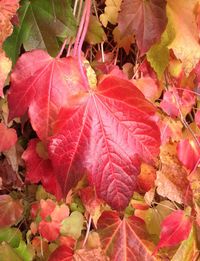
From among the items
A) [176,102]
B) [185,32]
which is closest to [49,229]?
[176,102]

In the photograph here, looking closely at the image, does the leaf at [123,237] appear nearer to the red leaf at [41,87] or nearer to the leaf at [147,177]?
the leaf at [147,177]

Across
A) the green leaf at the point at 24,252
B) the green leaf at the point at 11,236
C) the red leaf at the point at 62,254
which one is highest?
the red leaf at the point at 62,254

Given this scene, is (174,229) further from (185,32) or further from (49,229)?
(185,32)

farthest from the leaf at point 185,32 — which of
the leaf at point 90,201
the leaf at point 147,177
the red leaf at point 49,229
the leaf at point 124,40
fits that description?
the red leaf at point 49,229

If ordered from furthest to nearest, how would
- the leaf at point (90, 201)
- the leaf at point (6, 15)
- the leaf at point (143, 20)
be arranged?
the leaf at point (90, 201) < the leaf at point (143, 20) < the leaf at point (6, 15)

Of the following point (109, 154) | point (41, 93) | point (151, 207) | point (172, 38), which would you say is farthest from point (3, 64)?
point (151, 207)
